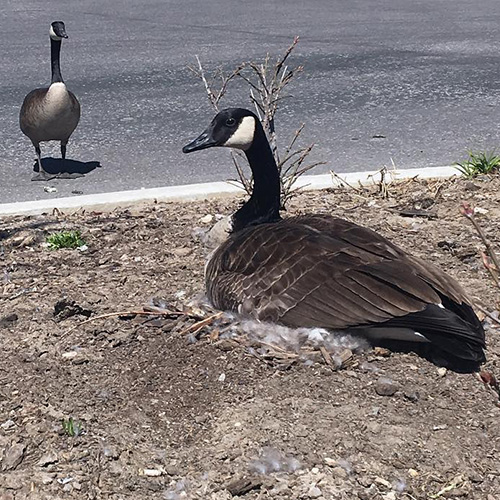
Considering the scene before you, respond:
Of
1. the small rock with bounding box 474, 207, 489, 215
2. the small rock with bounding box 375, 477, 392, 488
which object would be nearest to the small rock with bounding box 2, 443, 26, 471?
the small rock with bounding box 375, 477, 392, 488

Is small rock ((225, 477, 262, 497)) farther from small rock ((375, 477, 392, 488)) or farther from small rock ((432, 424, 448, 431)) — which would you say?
small rock ((432, 424, 448, 431))

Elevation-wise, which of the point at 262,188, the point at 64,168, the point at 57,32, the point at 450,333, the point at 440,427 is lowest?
the point at 64,168

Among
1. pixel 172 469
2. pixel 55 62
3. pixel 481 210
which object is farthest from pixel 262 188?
pixel 55 62

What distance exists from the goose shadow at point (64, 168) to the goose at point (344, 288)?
3.08 m

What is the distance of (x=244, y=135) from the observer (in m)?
4.67

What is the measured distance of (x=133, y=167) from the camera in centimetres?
731

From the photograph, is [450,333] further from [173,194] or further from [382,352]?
[173,194]

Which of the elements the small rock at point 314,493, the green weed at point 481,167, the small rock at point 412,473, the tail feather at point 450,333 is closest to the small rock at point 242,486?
the small rock at point 314,493

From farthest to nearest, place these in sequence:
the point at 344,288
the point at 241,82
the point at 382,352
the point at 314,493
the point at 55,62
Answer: the point at 241,82 < the point at 55,62 < the point at 382,352 < the point at 344,288 < the point at 314,493

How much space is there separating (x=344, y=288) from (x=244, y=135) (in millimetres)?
1222

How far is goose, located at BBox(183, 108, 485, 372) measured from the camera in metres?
3.66

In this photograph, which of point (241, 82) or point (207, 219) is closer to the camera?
point (207, 219)

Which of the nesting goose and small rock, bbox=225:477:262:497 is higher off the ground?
the nesting goose

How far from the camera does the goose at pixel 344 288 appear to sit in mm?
3660
